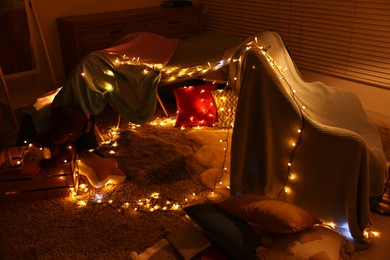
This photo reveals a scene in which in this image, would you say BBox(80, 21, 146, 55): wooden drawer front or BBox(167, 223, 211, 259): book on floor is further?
BBox(80, 21, 146, 55): wooden drawer front

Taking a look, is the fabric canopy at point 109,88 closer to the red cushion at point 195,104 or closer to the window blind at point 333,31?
A: the red cushion at point 195,104

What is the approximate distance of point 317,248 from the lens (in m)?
1.85

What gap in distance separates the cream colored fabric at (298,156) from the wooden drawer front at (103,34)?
200 cm

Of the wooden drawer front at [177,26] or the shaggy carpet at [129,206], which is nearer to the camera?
the shaggy carpet at [129,206]

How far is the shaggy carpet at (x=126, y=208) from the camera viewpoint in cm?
204

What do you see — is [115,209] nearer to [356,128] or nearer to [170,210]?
[170,210]

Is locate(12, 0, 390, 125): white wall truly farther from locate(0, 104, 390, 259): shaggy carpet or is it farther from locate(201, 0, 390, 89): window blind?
locate(0, 104, 390, 259): shaggy carpet

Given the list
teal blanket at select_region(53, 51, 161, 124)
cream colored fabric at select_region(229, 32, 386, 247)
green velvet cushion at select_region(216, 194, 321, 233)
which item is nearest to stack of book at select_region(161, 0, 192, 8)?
teal blanket at select_region(53, 51, 161, 124)

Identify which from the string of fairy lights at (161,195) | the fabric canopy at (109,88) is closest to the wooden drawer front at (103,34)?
the fabric canopy at (109,88)

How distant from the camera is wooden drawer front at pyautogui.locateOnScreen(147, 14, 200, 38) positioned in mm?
4117

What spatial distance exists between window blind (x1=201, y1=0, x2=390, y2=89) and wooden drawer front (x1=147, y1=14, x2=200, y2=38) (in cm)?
55

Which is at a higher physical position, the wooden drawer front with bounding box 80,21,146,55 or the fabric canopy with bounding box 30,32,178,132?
the wooden drawer front with bounding box 80,21,146,55

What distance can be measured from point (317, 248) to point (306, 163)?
1.41 ft

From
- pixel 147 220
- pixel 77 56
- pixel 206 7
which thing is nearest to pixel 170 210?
pixel 147 220
